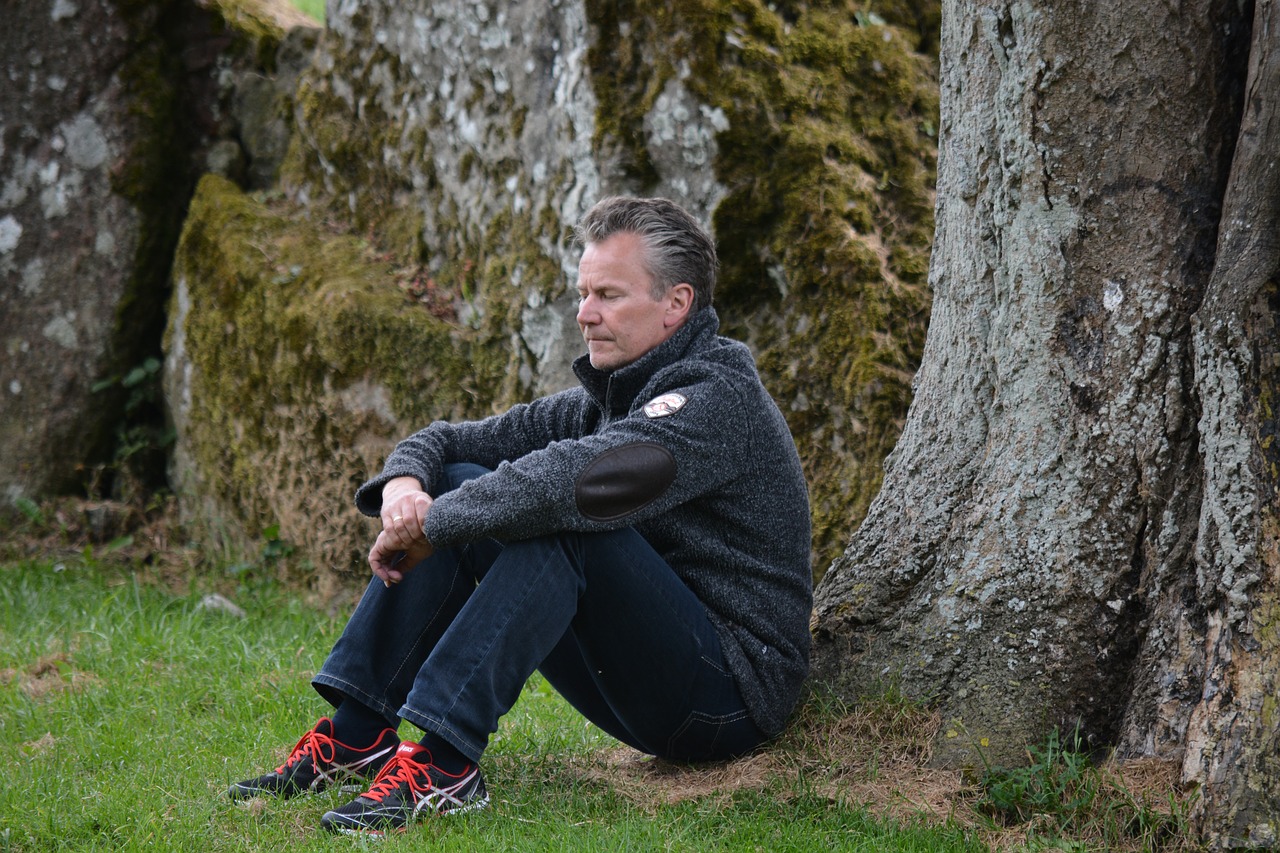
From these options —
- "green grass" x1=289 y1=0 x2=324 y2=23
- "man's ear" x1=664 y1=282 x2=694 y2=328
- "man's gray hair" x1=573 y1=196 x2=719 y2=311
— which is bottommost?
"man's ear" x1=664 y1=282 x2=694 y2=328

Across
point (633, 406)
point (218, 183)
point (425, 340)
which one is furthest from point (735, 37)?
point (218, 183)

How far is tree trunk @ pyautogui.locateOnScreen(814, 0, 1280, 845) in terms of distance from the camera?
261 cm

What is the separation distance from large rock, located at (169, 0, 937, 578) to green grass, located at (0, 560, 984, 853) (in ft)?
3.28

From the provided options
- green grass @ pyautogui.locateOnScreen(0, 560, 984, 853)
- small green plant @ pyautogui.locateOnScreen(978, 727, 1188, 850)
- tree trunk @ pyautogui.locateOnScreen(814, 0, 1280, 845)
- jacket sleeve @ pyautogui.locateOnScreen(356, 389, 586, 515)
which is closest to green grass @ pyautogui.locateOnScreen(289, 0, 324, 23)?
green grass @ pyautogui.locateOnScreen(0, 560, 984, 853)

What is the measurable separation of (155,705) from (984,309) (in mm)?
3038

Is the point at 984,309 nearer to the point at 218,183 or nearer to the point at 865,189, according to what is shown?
→ the point at 865,189

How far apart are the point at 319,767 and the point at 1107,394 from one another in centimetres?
220

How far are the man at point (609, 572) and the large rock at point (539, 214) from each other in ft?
4.66

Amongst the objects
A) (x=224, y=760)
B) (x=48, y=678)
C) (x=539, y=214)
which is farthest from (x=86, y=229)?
(x=224, y=760)

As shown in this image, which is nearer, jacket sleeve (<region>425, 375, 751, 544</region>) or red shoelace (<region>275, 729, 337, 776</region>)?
jacket sleeve (<region>425, 375, 751, 544</region>)

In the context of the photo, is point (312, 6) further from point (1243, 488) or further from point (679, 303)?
point (1243, 488)

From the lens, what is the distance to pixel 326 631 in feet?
17.1

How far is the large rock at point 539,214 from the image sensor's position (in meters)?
4.74

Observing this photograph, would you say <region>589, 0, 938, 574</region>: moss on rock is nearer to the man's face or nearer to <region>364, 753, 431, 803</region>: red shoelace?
the man's face
